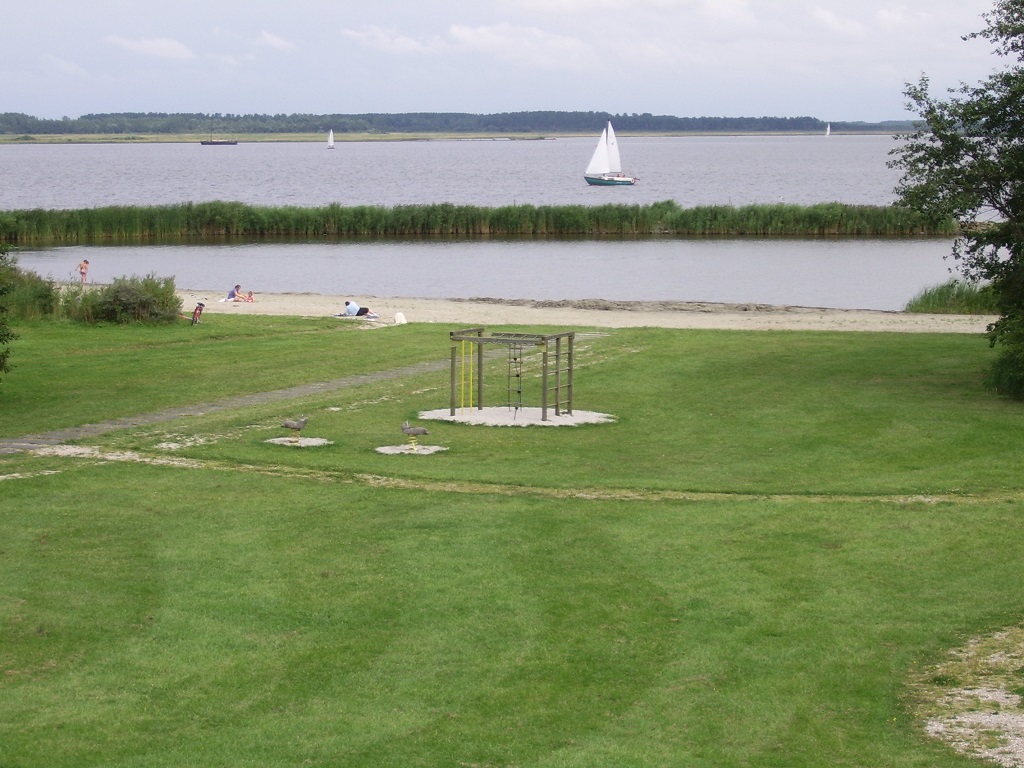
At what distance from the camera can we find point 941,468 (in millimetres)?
19375

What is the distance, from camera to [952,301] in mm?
46250

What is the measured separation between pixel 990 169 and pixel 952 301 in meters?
21.5

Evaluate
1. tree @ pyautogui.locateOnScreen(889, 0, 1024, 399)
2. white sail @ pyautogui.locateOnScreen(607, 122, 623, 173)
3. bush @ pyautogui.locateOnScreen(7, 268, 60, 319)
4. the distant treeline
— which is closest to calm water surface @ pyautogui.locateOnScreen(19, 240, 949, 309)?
the distant treeline

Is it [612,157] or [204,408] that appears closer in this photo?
[204,408]

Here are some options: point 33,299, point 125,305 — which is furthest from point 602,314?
point 33,299

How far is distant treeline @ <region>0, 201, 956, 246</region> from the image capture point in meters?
78.9

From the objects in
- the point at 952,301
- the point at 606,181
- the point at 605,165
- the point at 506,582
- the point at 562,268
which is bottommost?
the point at 506,582

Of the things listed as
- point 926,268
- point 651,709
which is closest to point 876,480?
point 651,709

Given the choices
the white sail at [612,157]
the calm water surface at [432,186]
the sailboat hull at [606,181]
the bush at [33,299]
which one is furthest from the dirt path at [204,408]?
the sailboat hull at [606,181]

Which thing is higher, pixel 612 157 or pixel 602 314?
pixel 612 157

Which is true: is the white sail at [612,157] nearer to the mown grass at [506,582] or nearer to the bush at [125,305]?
the bush at [125,305]

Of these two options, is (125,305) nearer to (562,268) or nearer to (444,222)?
(562,268)

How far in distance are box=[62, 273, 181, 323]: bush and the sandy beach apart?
5091 mm

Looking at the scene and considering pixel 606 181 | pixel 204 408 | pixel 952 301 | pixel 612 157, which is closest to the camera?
pixel 204 408
